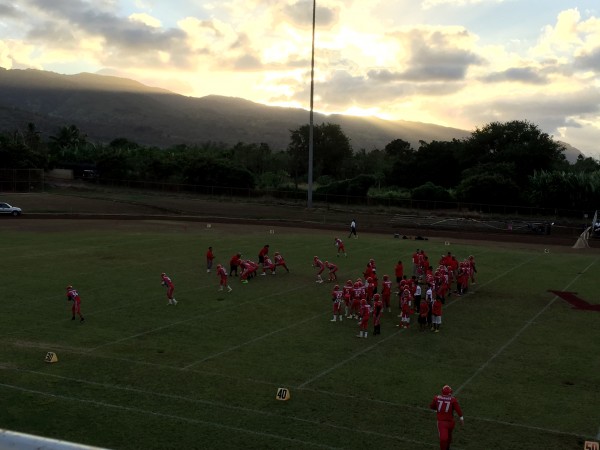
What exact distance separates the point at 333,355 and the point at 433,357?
3148mm

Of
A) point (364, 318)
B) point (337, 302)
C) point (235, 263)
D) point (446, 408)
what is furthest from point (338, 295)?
point (446, 408)

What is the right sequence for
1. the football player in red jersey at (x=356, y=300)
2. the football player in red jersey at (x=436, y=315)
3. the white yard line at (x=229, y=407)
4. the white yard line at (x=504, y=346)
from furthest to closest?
the football player in red jersey at (x=356, y=300) < the football player in red jersey at (x=436, y=315) < the white yard line at (x=504, y=346) < the white yard line at (x=229, y=407)

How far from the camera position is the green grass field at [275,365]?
1370 cm

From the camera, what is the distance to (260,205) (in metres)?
81.1

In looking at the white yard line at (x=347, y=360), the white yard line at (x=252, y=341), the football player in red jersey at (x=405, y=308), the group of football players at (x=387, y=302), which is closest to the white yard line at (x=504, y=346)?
the group of football players at (x=387, y=302)

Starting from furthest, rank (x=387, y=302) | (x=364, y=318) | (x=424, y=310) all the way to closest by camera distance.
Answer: (x=387, y=302), (x=424, y=310), (x=364, y=318)

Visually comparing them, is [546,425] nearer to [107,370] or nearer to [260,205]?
[107,370]

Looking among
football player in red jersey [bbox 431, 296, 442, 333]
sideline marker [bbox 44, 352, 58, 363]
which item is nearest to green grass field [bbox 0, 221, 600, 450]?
sideline marker [bbox 44, 352, 58, 363]

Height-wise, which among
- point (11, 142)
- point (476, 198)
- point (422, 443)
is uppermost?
point (11, 142)

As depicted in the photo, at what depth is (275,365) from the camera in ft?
60.3

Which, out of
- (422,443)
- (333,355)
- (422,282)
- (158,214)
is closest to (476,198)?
(158,214)

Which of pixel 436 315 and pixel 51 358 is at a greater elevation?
pixel 436 315

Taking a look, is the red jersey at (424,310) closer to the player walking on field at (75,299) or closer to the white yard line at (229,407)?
the white yard line at (229,407)

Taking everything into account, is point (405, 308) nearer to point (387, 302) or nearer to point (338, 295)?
point (338, 295)
